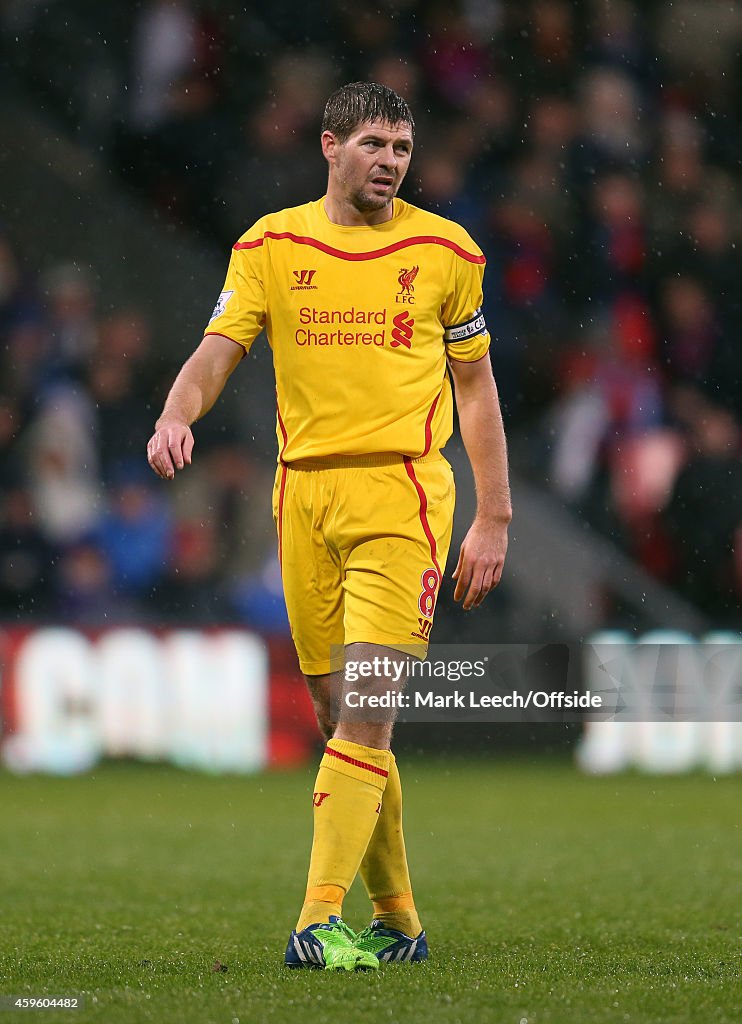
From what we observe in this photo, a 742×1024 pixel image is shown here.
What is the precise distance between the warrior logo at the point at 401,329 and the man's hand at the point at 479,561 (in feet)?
1.62

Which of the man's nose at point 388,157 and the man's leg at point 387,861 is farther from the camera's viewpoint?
the man's leg at point 387,861

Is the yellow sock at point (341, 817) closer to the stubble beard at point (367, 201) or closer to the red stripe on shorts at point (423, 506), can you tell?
the red stripe on shorts at point (423, 506)

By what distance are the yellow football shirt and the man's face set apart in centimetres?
10

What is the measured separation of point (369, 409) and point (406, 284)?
1.10ft

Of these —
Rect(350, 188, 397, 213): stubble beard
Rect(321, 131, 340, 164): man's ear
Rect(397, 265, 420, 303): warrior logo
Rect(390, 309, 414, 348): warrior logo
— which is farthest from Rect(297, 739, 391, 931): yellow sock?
Rect(321, 131, 340, 164): man's ear

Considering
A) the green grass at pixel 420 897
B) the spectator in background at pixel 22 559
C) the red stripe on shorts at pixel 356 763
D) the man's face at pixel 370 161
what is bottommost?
the green grass at pixel 420 897

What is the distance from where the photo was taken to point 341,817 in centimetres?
414

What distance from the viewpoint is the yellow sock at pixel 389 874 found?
174 inches

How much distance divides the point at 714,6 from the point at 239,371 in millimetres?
5464

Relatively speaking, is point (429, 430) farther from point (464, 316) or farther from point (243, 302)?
point (243, 302)

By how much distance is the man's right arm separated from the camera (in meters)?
4.02

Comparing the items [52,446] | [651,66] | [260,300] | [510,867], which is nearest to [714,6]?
[651,66]

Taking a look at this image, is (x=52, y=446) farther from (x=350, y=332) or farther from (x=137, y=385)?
(x=350, y=332)

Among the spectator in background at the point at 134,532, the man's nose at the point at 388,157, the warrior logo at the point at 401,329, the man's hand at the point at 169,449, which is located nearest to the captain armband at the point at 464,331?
the warrior logo at the point at 401,329
